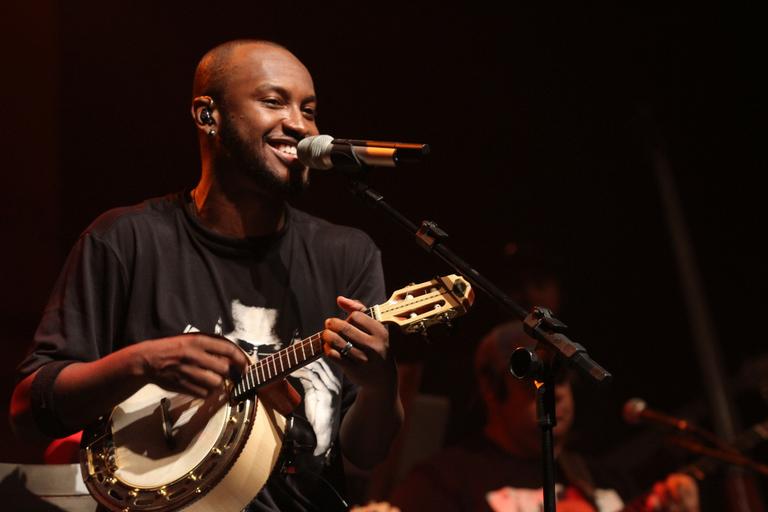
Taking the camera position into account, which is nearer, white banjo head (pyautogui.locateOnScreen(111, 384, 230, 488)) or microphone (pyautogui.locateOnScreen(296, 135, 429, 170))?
microphone (pyautogui.locateOnScreen(296, 135, 429, 170))

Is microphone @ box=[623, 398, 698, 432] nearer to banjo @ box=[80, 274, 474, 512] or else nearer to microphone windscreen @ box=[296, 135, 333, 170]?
banjo @ box=[80, 274, 474, 512]

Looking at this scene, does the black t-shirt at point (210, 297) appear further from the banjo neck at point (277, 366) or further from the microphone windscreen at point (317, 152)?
the microphone windscreen at point (317, 152)

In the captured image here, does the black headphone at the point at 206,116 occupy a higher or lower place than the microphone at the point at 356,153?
higher

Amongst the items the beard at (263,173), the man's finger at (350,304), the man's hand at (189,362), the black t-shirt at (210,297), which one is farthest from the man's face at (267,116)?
the man's hand at (189,362)

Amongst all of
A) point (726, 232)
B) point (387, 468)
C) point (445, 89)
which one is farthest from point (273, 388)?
point (726, 232)

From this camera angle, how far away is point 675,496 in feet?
13.5

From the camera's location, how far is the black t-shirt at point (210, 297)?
8.18 ft

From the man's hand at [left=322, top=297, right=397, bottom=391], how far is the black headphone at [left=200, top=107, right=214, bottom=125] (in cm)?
86

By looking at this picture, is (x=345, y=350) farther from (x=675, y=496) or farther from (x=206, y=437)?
(x=675, y=496)

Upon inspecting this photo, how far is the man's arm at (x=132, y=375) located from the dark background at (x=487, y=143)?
97 cm

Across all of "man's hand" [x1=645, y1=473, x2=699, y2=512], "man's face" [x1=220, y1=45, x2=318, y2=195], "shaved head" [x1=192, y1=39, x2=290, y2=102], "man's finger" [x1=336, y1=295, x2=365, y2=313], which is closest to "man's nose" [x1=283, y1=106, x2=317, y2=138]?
"man's face" [x1=220, y1=45, x2=318, y2=195]

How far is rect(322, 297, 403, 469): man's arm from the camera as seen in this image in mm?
2311

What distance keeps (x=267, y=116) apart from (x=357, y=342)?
2.73 ft

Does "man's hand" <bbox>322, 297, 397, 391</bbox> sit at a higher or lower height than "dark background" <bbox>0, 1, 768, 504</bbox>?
lower
